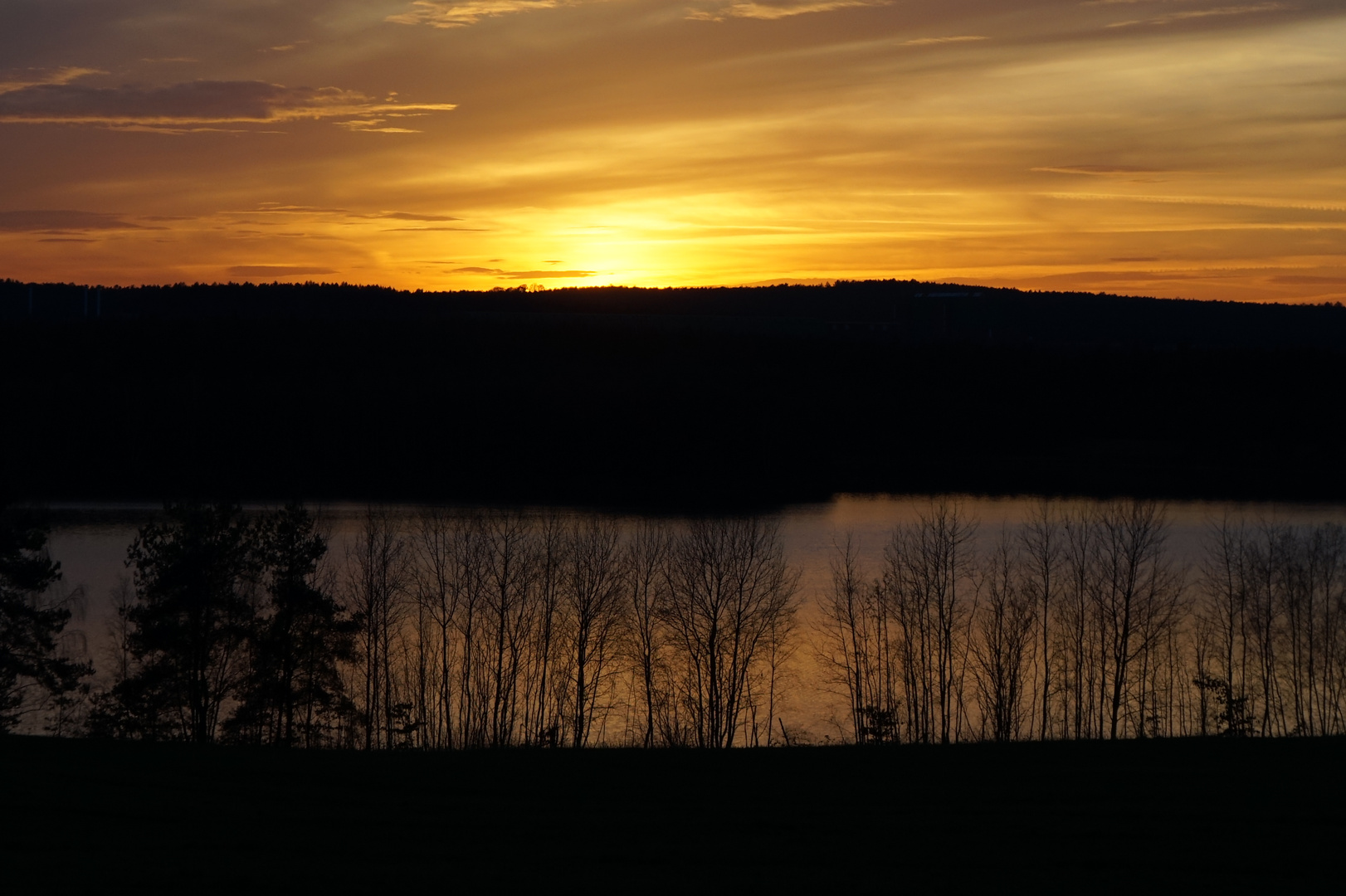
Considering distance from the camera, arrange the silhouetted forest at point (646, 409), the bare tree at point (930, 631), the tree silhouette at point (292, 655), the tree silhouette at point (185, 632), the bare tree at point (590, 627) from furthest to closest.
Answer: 1. the silhouetted forest at point (646, 409)
2. the bare tree at point (930, 631)
3. the bare tree at point (590, 627)
4. the tree silhouette at point (292, 655)
5. the tree silhouette at point (185, 632)

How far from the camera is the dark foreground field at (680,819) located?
12.6m

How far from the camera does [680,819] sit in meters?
15.6

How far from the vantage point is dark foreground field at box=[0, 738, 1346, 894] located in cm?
1264

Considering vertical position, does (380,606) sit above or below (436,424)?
below

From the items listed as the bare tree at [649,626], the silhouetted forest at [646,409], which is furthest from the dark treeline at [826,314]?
the bare tree at [649,626]

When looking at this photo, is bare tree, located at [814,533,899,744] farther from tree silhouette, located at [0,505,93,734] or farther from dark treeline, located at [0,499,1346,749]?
tree silhouette, located at [0,505,93,734]

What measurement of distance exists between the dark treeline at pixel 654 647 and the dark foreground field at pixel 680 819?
11003 millimetres

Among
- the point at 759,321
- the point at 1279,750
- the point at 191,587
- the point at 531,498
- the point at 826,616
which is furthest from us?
the point at 759,321

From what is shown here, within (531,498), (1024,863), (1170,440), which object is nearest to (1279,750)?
(1024,863)

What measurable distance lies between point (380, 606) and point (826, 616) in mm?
15500

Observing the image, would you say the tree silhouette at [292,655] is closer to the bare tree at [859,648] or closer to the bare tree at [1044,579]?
the bare tree at [859,648]

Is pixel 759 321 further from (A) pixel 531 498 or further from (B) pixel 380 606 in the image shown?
(B) pixel 380 606

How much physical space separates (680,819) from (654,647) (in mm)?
24175

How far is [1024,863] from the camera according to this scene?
43.7 feet
